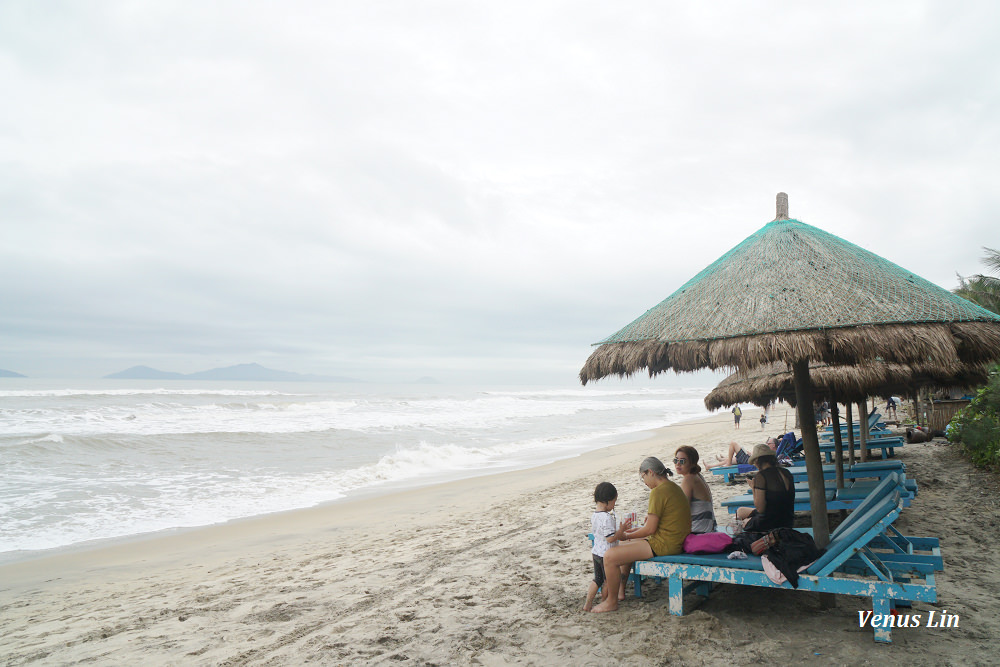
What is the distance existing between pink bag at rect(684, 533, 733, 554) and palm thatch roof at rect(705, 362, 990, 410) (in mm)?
2627

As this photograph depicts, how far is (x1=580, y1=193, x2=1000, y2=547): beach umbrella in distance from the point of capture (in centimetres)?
325

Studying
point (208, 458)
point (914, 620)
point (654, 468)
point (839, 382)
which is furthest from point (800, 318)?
point (208, 458)

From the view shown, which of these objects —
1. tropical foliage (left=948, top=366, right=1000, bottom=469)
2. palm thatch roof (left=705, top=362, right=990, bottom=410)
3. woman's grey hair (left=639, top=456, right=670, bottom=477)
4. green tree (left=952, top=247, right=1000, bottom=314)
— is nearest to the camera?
woman's grey hair (left=639, top=456, right=670, bottom=477)

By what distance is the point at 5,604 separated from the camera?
605cm

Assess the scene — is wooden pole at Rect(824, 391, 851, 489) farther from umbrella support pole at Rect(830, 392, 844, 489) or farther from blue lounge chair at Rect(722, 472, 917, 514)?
blue lounge chair at Rect(722, 472, 917, 514)

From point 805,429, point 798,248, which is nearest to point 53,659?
point 805,429

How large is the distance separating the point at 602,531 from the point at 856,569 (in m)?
1.72

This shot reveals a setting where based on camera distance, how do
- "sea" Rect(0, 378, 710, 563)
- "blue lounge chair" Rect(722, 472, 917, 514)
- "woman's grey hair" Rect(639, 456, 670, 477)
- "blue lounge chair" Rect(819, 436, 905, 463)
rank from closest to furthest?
"woman's grey hair" Rect(639, 456, 670, 477) < "blue lounge chair" Rect(722, 472, 917, 514) < "sea" Rect(0, 378, 710, 563) < "blue lounge chair" Rect(819, 436, 905, 463)

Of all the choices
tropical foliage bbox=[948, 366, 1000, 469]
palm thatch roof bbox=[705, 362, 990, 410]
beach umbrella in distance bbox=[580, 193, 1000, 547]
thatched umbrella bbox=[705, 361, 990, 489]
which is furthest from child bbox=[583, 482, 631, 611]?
tropical foliage bbox=[948, 366, 1000, 469]

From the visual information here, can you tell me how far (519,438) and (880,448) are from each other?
1395 centimetres

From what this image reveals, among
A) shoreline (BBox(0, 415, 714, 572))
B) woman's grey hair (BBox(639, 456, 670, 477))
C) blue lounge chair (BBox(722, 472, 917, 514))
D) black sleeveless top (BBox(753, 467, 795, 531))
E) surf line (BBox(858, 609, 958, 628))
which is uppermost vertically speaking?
woman's grey hair (BBox(639, 456, 670, 477))

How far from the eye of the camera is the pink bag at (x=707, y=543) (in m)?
4.02

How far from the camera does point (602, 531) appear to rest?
4.32 meters

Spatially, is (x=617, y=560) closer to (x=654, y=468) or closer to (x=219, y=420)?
(x=654, y=468)
